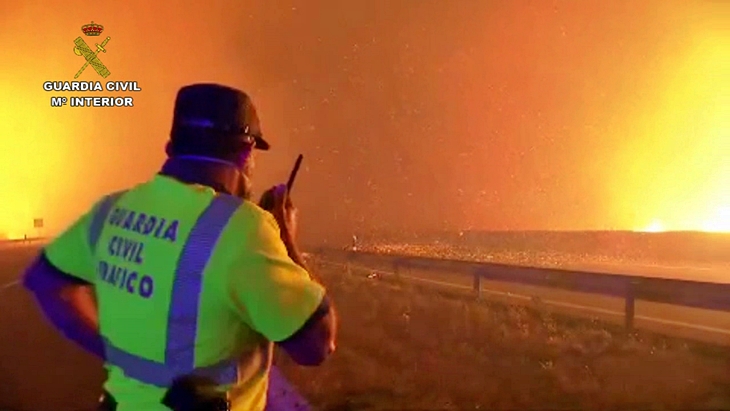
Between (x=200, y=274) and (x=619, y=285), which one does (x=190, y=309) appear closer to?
(x=200, y=274)

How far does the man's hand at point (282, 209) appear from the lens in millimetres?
2568

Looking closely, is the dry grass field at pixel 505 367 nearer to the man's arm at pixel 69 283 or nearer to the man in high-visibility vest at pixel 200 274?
the man's arm at pixel 69 283

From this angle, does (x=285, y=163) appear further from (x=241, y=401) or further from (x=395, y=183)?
(x=241, y=401)

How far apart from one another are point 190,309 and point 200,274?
9 centimetres

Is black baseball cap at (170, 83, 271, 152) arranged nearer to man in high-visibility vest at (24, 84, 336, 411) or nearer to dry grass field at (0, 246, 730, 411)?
man in high-visibility vest at (24, 84, 336, 411)

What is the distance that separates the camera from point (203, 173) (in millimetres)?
2402

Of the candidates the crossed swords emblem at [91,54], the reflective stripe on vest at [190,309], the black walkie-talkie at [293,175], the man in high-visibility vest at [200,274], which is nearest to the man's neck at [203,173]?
the man in high-visibility vest at [200,274]

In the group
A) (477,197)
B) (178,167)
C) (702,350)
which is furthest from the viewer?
(477,197)

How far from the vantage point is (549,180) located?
67.9m

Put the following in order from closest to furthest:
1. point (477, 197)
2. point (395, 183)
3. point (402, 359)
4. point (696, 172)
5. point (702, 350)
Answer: point (402, 359) → point (702, 350) → point (696, 172) → point (477, 197) → point (395, 183)

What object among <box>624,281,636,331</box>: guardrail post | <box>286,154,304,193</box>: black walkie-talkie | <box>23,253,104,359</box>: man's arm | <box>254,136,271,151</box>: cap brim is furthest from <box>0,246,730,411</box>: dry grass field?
<box>254,136,271,151</box>: cap brim

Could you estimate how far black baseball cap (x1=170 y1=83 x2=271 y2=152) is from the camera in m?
2.41

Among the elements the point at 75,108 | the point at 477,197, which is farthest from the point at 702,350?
the point at 75,108

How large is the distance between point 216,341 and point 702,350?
942cm
